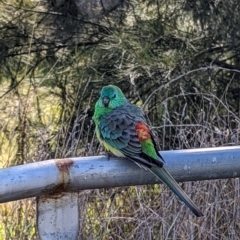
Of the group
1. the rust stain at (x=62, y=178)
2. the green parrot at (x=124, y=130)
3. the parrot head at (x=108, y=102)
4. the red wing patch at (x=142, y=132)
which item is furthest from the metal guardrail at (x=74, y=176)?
the parrot head at (x=108, y=102)

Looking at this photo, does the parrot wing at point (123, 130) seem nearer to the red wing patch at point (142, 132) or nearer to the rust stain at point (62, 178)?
the red wing patch at point (142, 132)

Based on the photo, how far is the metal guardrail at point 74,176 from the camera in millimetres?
1888

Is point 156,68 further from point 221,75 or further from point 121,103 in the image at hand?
point 121,103

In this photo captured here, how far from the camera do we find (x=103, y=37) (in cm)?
575

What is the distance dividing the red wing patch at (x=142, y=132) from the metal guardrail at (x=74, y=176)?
66 cm

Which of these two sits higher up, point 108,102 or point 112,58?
point 112,58

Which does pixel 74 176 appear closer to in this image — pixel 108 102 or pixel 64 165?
pixel 64 165

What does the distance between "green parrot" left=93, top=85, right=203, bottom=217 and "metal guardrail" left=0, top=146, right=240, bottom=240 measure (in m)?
0.11

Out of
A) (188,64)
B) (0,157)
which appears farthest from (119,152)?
(188,64)

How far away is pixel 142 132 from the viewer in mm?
2951

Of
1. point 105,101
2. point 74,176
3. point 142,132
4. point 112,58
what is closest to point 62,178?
point 74,176

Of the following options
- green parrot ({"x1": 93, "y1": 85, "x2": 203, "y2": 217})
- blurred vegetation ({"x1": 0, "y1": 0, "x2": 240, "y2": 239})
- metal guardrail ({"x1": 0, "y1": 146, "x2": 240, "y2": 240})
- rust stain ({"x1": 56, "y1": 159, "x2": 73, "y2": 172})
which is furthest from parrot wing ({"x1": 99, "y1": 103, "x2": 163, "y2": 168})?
blurred vegetation ({"x1": 0, "y1": 0, "x2": 240, "y2": 239})

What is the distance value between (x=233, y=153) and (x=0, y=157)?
324cm

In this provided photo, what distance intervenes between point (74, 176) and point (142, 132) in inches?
38.8
